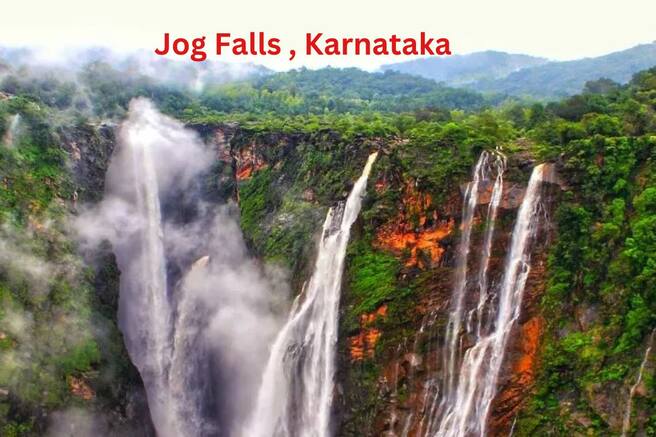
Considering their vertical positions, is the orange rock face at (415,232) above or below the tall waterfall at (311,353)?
above

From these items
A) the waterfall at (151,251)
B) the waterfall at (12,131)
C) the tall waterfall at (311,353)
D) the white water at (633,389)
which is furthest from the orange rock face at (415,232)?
the waterfall at (12,131)

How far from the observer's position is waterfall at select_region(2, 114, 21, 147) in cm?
2252

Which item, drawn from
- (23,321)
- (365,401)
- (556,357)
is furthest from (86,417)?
(556,357)

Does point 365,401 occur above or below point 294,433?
above

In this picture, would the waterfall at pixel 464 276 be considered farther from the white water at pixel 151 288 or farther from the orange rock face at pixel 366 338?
the white water at pixel 151 288

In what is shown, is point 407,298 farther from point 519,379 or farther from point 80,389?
point 80,389

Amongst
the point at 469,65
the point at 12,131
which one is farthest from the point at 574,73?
the point at 12,131

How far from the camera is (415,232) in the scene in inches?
711

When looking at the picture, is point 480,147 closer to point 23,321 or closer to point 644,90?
point 644,90

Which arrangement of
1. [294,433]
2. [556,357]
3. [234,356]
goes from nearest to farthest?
[556,357], [294,433], [234,356]

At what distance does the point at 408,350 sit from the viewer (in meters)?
17.4

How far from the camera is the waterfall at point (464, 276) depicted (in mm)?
16859

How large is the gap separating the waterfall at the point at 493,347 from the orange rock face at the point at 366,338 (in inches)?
96.1

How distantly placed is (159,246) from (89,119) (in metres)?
8.01
